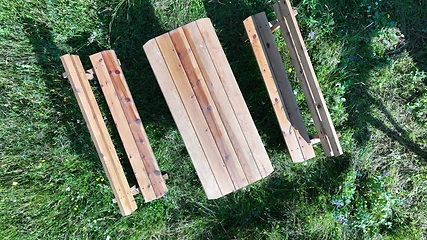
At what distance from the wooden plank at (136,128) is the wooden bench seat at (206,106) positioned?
45cm

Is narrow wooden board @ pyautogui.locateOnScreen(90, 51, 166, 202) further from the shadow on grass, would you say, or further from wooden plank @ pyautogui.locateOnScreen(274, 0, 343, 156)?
the shadow on grass

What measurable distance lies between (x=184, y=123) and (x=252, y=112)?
3.62ft

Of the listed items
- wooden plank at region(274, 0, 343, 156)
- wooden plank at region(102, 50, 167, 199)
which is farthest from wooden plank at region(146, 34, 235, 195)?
wooden plank at region(274, 0, 343, 156)

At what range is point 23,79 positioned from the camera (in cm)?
331

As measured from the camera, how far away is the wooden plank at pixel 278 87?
299 centimetres

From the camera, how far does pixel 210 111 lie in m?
2.67

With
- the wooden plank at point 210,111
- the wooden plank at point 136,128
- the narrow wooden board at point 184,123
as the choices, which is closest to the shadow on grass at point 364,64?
the wooden plank at point 210,111

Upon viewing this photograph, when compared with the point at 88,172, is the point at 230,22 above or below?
above

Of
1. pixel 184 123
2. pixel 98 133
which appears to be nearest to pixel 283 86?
pixel 184 123

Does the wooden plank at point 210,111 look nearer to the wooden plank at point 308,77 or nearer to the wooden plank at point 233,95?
the wooden plank at point 233,95

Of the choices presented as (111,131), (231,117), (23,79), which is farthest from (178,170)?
(23,79)

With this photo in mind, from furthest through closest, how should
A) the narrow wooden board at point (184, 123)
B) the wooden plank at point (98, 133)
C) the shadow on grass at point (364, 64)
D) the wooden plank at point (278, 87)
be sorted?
the shadow on grass at point (364, 64) → the wooden plank at point (278, 87) → the wooden plank at point (98, 133) → the narrow wooden board at point (184, 123)

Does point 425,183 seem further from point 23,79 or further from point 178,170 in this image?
point 23,79

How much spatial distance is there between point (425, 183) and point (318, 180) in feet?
4.55
